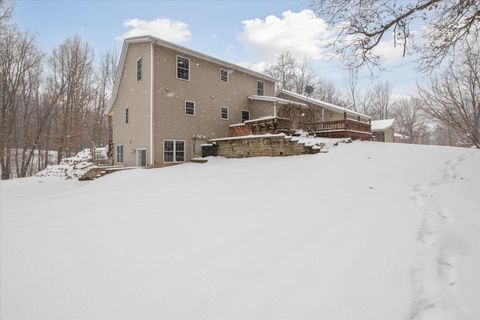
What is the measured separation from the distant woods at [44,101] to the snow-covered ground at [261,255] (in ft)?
67.0

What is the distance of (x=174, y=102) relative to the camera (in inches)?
553

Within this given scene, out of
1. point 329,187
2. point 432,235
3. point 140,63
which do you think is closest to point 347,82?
point 140,63

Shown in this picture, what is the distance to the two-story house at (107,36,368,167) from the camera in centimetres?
1342

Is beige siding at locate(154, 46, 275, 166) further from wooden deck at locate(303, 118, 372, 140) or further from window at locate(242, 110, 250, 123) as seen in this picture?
wooden deck at locate(303, 118, 372, 140)

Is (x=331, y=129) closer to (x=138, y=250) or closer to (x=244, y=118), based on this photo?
(x=244, y=118)

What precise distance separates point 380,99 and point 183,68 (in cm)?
3926

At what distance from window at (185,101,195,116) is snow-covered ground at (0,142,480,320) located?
9.25m

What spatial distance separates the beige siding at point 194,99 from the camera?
13.5 metres

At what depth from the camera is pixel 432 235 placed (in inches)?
120

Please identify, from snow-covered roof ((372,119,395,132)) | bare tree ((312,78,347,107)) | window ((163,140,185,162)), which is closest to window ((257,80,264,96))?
window ((163,140,185,162))

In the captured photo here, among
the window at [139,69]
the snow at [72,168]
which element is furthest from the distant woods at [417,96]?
the snow at [72,168]

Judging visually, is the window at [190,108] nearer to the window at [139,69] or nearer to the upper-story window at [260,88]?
the window at [139,69]

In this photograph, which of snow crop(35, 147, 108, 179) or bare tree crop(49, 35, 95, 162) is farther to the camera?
bare tree crop(49, 35, 95, 162)

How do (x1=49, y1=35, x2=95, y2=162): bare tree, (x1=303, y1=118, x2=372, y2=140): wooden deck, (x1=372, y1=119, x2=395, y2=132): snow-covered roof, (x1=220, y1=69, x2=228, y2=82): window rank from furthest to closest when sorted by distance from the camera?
(x1=372, y1=119, x2=395, y2=132): snow-covered roof < (x1=49, y1=35, x2=95, y2=162): bare tree < (x1=220, y1=69, x2=228, y2=82): window < (x1=303, y1=118, x2=372, y2=140): wooden deck
